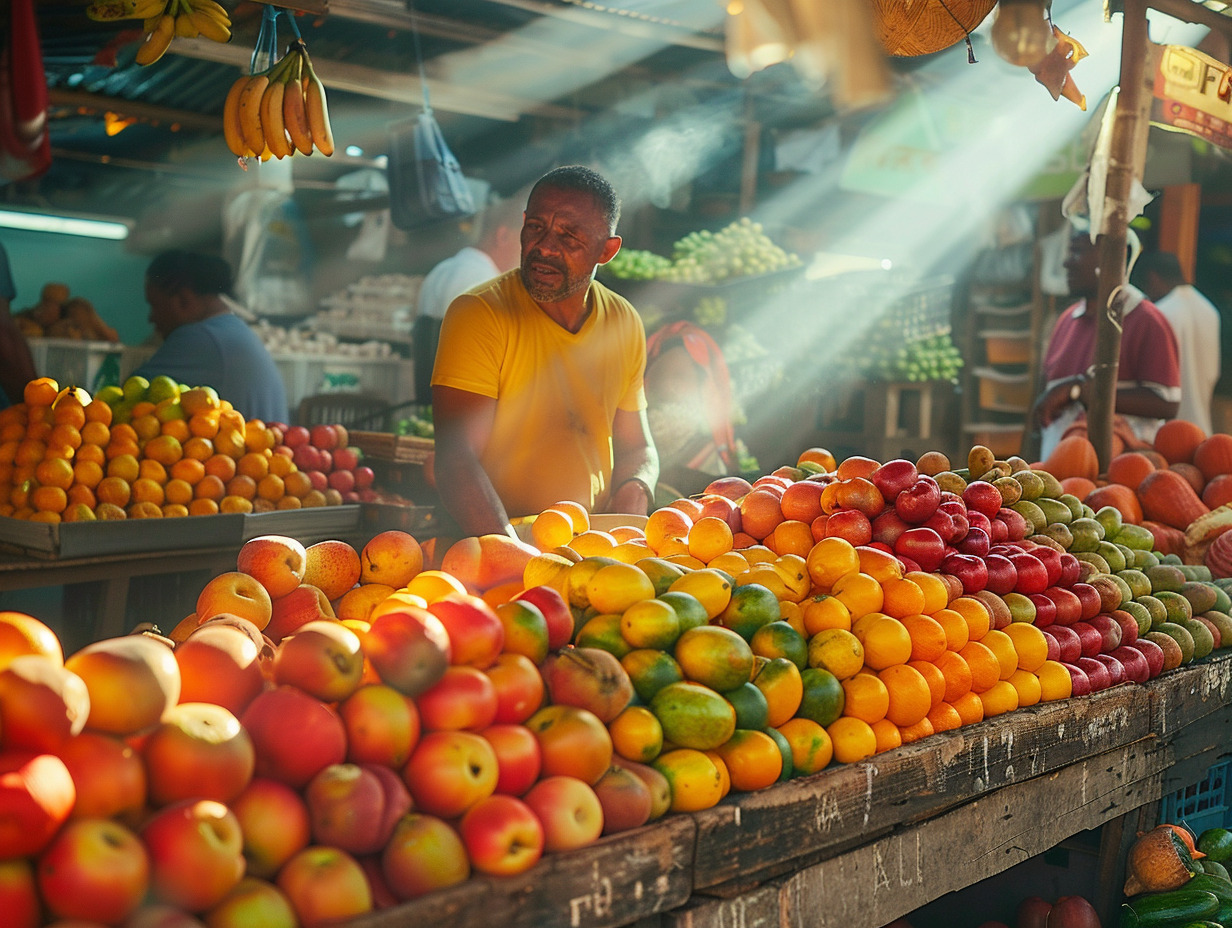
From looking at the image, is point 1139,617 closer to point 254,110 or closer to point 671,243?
point 254,110

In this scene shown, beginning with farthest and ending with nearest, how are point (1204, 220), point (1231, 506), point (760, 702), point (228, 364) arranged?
point (1204, 220) < point (228, 364) < point (1231, 506) < point (760, 702)

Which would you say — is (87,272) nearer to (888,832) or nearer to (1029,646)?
(1029,646)

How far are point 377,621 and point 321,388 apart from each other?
6.84 metres

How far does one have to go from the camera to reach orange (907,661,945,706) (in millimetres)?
2326

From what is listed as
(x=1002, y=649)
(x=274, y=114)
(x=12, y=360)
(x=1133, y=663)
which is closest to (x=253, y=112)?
(x=274, y=114)

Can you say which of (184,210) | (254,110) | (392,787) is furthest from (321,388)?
(392,787)

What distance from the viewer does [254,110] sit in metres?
3.85

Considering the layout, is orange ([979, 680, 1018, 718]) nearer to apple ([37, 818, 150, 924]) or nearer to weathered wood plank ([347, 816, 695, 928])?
weathered wood plank ([347, 816, 695, 928])

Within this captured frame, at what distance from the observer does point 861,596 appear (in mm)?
2355

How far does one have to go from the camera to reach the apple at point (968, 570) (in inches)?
106

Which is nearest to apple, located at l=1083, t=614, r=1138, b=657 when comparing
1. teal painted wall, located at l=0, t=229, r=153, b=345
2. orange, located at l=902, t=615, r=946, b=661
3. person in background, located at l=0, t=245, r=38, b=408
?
orange, located at l=902, t=615, r=946, b=661

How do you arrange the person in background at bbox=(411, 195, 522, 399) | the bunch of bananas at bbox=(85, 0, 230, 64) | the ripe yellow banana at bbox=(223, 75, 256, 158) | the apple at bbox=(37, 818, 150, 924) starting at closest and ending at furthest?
1. the apple at bbox=(37, 818, 150, 924)
2. the bunch of bananas at bbox=(85, 0, 230, 64)
3. the ripe yellow banana at bbox=(223, 75, 256, 158)
4. the person in background at bbox=(411, 195, 522, 399)

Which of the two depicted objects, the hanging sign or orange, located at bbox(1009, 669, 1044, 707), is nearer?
orange, located at bbox(1009, 669, 1044, 707)

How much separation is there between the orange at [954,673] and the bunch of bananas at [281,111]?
291cm
